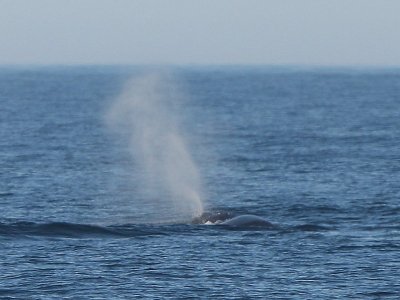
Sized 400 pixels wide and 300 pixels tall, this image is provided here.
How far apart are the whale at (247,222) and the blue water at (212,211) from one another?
0.48 metres

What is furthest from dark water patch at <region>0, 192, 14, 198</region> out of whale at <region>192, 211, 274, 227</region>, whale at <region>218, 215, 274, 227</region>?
whale at <region>218, 215, 274, 227</region>

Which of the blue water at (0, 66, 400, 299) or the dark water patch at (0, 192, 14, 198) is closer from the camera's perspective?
the blue water at (0, 66, 400, 299)

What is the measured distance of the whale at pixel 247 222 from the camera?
51594mm

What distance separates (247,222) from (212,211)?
564cm

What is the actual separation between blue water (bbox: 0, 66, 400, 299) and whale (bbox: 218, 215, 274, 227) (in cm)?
48

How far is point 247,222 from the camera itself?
170ft

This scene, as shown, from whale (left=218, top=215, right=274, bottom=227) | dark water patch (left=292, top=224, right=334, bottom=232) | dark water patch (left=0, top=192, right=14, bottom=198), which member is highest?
whale (left=218, top=215, right=274, bottom=227)

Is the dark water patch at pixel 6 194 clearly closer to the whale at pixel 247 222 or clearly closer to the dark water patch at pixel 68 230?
the dark water patch at pixel 68 230

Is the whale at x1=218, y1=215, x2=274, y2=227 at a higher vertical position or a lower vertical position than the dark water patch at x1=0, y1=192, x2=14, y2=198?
higher

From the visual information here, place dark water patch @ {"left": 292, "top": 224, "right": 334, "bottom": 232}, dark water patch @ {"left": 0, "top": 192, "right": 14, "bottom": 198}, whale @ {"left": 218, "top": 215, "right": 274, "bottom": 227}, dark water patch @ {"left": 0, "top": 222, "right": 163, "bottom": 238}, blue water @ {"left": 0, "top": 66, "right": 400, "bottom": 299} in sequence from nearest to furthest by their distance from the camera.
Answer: blue water @ {"left": 0, "top": 66, "right": 400, "bottom": 299}, dark water patch @ {"left": 0, "top": 222, "right": 163, "bottom": 238}, dark water patch @ {"left": 292, "top": 224, "right": 334, "bottom": 232}, whale @ {"left": 218, "top": 215, "right": 274, "bottom": 227}, dark water patch @ {"left": 0, "top": 192, "right": 14, "bottom": 198}

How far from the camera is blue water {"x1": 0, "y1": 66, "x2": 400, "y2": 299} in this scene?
132 ft

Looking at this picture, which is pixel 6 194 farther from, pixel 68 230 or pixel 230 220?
pixel 230 220

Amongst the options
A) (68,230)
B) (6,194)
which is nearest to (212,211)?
(68,230)

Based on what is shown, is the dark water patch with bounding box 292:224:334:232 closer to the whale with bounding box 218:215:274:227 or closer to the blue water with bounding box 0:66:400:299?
the blue water with bounding box 0:66:400:299
